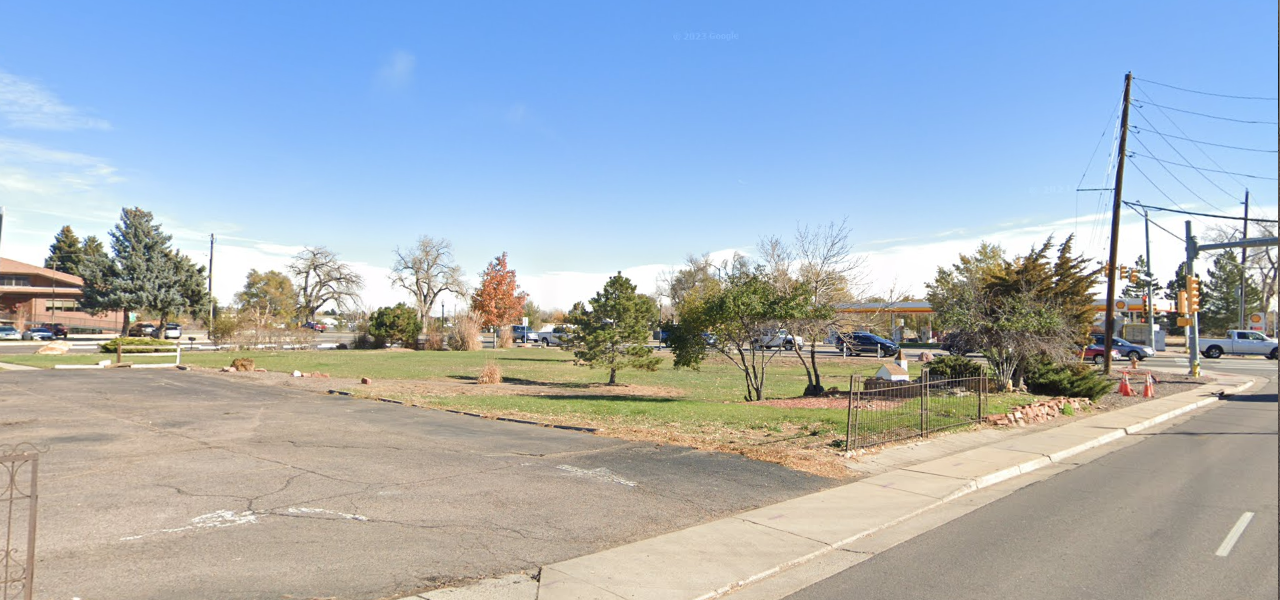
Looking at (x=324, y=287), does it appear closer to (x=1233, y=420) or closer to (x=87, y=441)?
(x=87, y=441)

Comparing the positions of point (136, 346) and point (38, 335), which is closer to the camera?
point (136, 346)

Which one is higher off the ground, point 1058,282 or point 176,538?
point 1058,282

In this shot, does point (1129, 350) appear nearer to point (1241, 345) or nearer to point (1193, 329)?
point (1241, 345)

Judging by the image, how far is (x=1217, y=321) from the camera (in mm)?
79688

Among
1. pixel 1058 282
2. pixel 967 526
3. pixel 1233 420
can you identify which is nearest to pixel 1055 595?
pixel 967 526

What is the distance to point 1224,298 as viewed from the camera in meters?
79.9

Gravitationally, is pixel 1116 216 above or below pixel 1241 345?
above

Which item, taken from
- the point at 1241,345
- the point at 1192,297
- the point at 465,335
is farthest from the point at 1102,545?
the point at 1241,345

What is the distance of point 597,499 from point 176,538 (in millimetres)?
4238

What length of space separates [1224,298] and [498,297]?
3160 inches

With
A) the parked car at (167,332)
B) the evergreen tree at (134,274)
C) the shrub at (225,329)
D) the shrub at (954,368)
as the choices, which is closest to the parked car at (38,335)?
the evergreen tree at (134,274)

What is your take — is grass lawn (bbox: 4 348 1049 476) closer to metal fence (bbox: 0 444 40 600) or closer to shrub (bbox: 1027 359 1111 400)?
shrub (bbox: 1027 359 1111 400)

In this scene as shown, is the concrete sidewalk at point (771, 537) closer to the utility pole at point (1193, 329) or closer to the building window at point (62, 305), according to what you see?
the utility pole at point (1193, 329)

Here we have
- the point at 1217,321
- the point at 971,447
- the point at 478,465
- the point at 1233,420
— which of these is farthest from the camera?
the point at 1217,321
